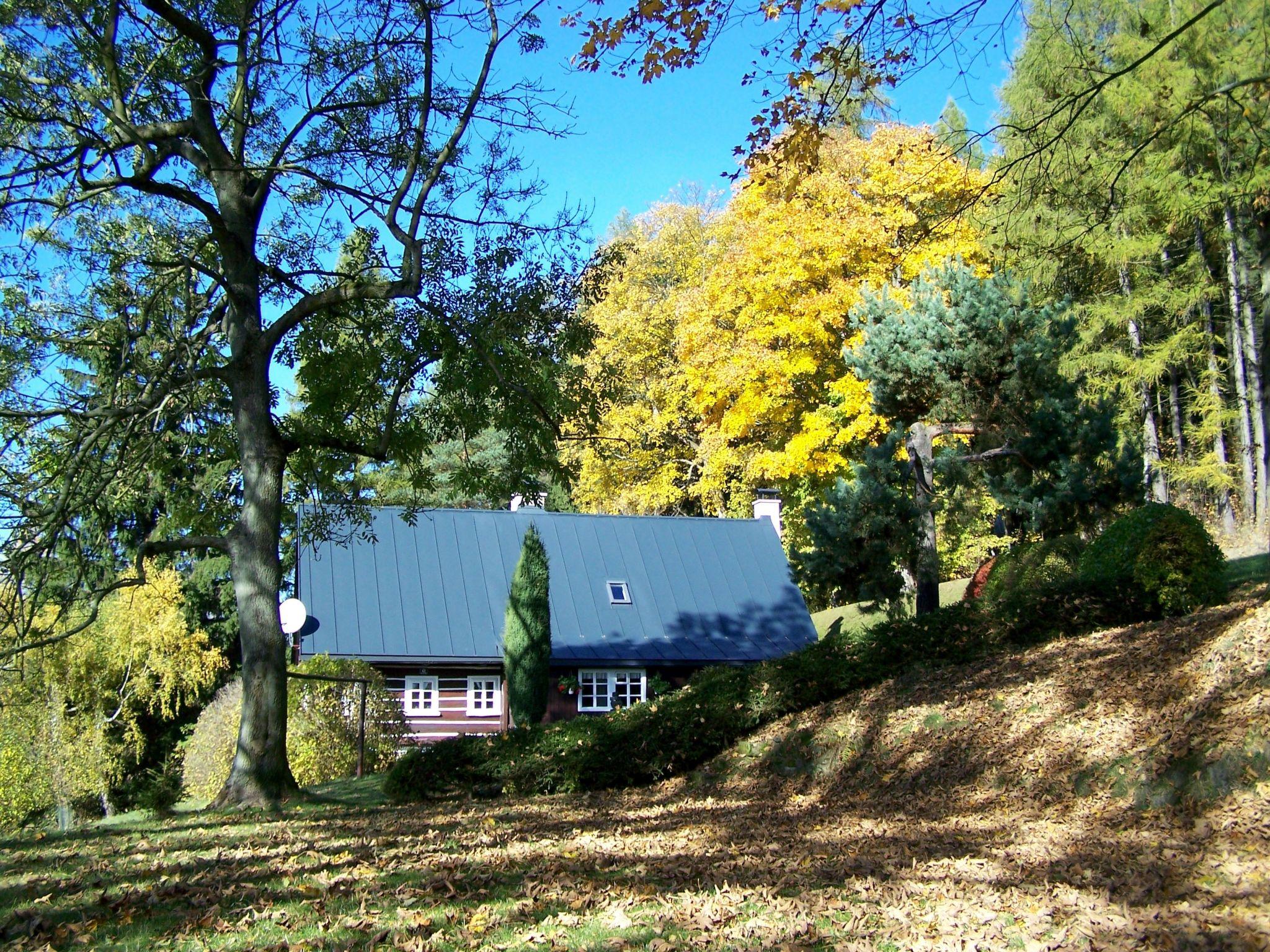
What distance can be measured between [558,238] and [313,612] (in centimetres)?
1120

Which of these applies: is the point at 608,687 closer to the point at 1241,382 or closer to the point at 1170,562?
the point at 1170,562

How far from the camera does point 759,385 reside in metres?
27.9

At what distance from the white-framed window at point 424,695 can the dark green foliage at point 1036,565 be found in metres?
11.1

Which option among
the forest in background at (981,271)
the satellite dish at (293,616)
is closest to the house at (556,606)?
the satellite dish at (293,616)

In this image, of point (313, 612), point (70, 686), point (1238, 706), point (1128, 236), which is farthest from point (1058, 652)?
point (70, 686)

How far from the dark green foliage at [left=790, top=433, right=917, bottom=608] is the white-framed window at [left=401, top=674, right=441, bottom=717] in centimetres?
844

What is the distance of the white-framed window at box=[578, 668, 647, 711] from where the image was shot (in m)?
21.5

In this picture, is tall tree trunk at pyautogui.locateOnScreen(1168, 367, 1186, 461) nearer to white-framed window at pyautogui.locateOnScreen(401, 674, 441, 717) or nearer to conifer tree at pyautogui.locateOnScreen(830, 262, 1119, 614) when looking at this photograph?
conifer tree at pyautogui.locateOnScreen(830, 262, 1119, 614)

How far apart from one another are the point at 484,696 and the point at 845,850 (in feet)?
51.7

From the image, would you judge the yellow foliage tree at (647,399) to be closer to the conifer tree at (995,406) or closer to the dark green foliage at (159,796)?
the conifer tree at (995,406)

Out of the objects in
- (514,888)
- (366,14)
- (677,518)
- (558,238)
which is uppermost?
(366,14)

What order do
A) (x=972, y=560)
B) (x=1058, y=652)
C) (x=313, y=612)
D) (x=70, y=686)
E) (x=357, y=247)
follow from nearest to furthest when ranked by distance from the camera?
(x=1058, y=652), (x=357, y=247), (x=313, y=612), (x=70, y=686), (x=972, y=560)

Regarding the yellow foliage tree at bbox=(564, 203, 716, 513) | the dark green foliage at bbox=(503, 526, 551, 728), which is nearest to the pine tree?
the dark green foliage at bbox=(503, 526, 551, 728)

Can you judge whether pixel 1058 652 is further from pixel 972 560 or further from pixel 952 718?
pixel 972 560
